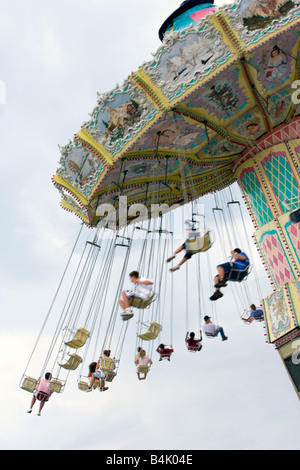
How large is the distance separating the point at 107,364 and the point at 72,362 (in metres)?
1.14

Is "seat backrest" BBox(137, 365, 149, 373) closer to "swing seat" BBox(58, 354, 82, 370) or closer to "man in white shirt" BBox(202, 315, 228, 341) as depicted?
"swing seat" BBox(58, 354, 82, 370)

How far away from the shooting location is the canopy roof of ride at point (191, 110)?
359 inches

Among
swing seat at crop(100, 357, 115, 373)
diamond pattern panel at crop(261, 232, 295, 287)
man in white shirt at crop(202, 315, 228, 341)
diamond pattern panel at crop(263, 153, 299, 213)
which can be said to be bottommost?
swing seat at crop(100, 357, 115, 373)

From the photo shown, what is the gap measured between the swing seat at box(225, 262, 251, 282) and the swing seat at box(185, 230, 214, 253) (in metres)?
0.60

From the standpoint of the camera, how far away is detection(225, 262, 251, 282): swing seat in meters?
8.65

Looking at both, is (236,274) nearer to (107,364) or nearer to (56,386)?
(107,364)

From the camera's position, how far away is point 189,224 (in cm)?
879

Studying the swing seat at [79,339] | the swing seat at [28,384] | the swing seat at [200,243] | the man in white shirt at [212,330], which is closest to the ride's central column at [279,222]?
the man in white shirt at [212,330]

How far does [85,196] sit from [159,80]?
368 cm

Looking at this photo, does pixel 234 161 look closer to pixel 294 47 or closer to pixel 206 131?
pixel 206 131

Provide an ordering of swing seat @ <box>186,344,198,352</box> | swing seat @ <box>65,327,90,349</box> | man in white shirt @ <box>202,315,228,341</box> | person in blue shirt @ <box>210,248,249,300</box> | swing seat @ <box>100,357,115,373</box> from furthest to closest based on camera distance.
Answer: swing seat @ <box>186,344,198,352</box>
man in white shirt @ <box>202,315,228,341</box>
swing seat @ <box>65,327,90,349</box>
swing seat @ <box>100,357,115,373</box>
person in blue shirt @ <box>210,248,249,300</box>

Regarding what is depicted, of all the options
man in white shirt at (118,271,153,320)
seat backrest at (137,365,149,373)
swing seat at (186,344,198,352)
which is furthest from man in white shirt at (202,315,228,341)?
man in white shirt at (118,271,153,320)

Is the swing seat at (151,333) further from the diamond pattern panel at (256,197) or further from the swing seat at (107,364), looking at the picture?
the diamond pattern panel at (256,197)

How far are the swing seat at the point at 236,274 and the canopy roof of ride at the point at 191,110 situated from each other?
3.76 meters
